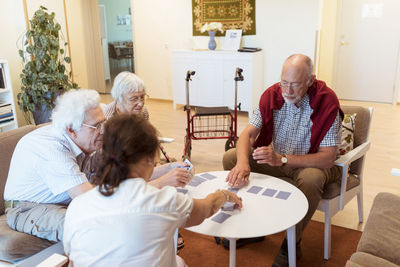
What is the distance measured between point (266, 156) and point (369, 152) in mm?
2480

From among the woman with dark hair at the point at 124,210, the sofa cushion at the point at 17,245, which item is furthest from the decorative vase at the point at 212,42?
the woman with dark hair at the point at 124,210

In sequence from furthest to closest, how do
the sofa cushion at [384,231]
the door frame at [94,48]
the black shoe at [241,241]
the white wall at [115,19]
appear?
the white wall at [115,19] → the door frame at [94,48] → the black shoe at [241,241] → the sofa cushion at [384,231]

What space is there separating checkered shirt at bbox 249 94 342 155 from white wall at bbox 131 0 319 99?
3319mm

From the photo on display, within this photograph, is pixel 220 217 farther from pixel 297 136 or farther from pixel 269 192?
pixel 297 136

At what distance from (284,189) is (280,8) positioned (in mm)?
4122

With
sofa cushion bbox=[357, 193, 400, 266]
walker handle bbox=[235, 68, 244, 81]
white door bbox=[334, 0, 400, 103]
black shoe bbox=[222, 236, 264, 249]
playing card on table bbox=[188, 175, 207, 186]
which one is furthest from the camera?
white door bbox=[334, 0, 400, 103]

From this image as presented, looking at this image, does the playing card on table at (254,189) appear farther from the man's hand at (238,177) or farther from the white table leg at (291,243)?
the white table leg at (291,243)

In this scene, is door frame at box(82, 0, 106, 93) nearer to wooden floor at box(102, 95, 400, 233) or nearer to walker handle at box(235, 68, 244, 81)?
wooden floor at box(102, 95, 400, 233)

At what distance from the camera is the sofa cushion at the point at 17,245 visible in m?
1.62

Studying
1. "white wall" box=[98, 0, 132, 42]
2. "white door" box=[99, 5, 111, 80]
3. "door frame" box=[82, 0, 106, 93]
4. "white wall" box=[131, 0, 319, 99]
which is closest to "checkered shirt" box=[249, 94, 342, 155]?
"white wall" box=[131, 0, 319, 99]

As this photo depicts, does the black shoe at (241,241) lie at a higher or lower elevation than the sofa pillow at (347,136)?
lower

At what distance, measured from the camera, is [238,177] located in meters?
2.04

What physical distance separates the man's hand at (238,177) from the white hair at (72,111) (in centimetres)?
81

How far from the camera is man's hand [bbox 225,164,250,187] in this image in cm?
202
